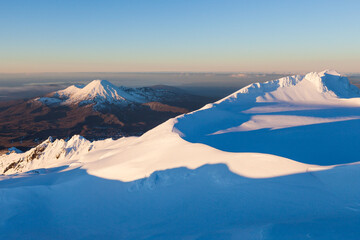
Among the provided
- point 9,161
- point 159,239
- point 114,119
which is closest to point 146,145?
point 159,239

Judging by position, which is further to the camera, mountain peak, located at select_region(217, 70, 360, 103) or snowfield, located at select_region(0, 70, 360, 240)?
mountain peak, located at select_region(217, 70, 360, 103)

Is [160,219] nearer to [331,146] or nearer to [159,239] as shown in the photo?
[159,239]

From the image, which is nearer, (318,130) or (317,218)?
(317,218)

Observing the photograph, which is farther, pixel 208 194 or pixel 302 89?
pixel 302 89

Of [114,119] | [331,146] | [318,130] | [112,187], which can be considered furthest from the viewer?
[114,119]

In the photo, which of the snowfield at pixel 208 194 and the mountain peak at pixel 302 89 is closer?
the snowfield at pixel 208 194

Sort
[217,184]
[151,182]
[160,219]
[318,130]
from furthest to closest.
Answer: [318,130] → [151,182] → [217,184] → [160,219]

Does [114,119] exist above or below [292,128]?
below

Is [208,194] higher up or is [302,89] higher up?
[302,89]

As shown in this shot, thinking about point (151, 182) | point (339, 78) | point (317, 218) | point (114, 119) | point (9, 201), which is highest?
point (339, 78)

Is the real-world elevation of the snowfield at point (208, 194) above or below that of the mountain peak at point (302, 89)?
below

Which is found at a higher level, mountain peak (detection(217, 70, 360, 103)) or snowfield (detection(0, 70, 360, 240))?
mountain peak (detection(217, 70, 360, 103))
